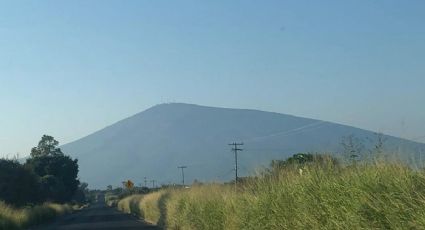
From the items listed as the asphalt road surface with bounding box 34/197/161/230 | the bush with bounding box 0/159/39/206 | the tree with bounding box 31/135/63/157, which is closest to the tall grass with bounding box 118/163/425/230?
the asphalt road surface with bounding box 34/197/161/230

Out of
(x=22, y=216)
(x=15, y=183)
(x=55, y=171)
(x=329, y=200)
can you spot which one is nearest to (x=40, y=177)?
(x=55, y=171)

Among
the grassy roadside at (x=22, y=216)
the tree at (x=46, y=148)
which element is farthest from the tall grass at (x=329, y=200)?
the tree at (x=46, y=148)

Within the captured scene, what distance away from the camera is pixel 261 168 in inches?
704

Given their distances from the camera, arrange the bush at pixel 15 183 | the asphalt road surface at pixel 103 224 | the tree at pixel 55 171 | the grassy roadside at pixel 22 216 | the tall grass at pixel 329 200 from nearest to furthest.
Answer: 1. the tall grass at pixel 329 200
2. the asphalt road surface at pixel 103 224
3. the grassy roadside at pixel 22 216
4. the bush at pixel 15 183
5. the tree at pixel 55 171

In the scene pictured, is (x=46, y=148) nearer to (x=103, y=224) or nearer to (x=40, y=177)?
(x=40, y=177)

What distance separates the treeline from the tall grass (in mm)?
46296

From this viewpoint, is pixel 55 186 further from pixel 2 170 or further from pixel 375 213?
pixel 375 213

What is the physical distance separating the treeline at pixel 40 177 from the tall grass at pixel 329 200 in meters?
46.3

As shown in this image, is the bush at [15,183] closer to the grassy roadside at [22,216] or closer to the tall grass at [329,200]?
the grassy roadside at [22,216]

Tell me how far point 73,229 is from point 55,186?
64176 mm

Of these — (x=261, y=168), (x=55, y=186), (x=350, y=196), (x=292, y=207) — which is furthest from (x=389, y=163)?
(x=55, y=186)

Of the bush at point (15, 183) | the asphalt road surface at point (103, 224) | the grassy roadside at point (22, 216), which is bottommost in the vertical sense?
the asphalt road surface at point (103, 224)

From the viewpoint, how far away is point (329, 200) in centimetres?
1068

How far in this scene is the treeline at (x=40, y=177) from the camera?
207 ft
